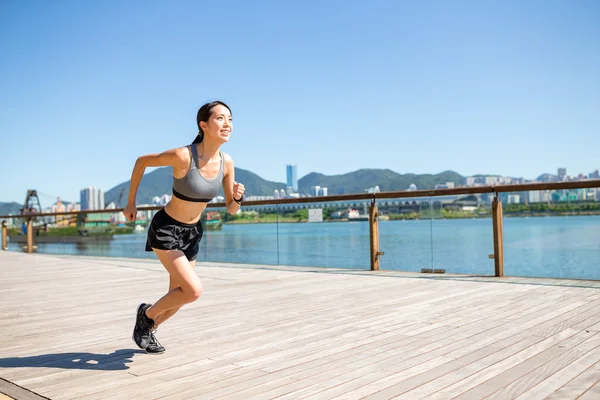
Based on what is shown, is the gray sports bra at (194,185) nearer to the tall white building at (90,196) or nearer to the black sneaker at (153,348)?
the black sneaker at (153,348)

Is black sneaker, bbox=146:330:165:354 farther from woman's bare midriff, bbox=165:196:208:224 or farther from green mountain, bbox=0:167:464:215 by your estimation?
green mountain, bbox=0:167:464:215

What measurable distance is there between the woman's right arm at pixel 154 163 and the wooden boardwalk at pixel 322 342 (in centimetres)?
80

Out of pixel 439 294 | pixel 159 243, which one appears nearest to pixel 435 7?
pixel 439 294

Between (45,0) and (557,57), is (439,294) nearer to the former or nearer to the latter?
(45,0)

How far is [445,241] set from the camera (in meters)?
6.59

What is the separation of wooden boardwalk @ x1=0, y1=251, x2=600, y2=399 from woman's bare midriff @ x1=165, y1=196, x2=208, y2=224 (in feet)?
2.36

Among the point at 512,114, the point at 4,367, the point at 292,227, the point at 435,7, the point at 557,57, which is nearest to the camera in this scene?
the point at 4,367

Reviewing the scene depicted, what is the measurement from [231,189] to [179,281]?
1.81 ft

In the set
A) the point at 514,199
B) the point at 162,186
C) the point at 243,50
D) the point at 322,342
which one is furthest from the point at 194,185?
the point at 162,186

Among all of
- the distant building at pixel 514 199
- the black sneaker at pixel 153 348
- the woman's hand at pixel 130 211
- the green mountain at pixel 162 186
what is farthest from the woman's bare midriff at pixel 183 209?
the green mountain at pixel 162 186

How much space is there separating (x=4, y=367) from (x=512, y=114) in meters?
131

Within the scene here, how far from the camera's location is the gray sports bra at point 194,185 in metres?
2.55

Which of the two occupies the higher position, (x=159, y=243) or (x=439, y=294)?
(x=159, y=243)

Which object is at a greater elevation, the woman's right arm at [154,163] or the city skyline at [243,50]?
the city skyline at [243,50]
